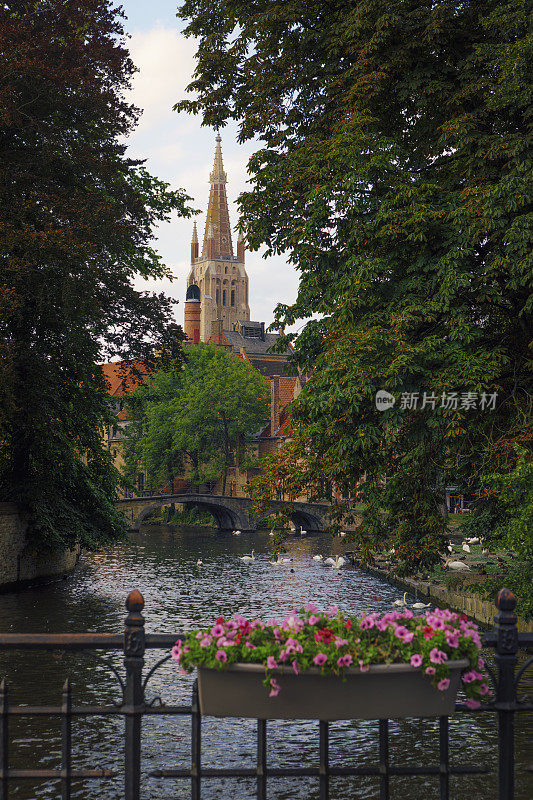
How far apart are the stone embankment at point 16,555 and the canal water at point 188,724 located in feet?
1.77

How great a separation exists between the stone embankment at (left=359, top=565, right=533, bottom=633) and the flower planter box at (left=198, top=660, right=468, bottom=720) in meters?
14.3

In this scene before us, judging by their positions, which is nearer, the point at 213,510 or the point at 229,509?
the point at 229,509

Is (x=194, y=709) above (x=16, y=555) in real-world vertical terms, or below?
above

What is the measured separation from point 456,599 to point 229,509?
39.3 m

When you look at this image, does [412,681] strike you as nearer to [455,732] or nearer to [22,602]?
[455,732]

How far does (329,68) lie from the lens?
17625mm

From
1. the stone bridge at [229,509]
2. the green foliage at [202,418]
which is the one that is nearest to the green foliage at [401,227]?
the stone bridge at [229,509]

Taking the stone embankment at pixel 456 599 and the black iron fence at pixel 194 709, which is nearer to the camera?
the black iron fence at pixel 194 709

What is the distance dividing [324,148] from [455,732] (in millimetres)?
10151

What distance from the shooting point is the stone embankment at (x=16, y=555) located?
89.5 ft

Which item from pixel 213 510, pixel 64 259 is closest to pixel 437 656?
pixel 64 259

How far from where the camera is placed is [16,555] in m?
28.6

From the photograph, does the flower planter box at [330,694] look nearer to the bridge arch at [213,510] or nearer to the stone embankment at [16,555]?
the stone embankment at [16,555]

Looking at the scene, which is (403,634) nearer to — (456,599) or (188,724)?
(188,724)
